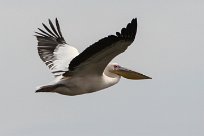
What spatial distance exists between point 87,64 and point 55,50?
4.31 meters

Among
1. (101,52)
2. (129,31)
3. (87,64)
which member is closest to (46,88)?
(87,64)

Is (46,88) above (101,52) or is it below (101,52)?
below

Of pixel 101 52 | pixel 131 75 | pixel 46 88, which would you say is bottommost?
pixel 46 88

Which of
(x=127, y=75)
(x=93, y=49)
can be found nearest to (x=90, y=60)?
(x=93, y=49)

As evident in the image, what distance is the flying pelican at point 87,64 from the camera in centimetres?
1511

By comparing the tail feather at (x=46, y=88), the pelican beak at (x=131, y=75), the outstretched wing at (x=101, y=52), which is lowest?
the tail feather at (x=46, y=88)

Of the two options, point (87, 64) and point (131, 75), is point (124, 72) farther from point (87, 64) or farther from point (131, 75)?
point (87, 64)

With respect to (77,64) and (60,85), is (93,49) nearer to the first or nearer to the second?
(77,64)

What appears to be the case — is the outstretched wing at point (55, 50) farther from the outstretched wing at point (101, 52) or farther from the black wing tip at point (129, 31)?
the black wing tip at point (129, 31)

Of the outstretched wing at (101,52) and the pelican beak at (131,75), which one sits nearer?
the outstretched wing at (101,52)

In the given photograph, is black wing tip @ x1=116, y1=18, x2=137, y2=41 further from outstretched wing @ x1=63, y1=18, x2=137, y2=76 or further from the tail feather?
the tail feather

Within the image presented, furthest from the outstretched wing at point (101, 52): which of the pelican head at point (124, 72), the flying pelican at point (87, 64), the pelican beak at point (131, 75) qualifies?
the pelican beak at point (131, 75)

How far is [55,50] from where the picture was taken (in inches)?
825

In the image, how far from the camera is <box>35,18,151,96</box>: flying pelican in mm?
15109
